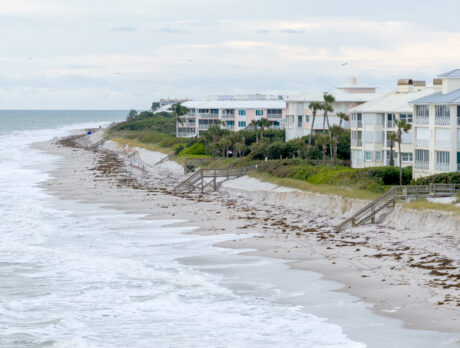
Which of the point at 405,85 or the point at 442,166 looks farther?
the point at 405,85

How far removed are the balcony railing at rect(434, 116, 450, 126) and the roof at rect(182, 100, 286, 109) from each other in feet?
230

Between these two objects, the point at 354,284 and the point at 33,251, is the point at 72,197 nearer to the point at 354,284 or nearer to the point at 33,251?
the point at 33,251

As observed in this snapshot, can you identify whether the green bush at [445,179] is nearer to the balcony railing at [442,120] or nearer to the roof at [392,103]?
the balcony railing at [442,120]

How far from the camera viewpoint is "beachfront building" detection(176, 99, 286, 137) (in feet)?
405

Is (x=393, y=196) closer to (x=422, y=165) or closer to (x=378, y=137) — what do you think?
(x=422, y=165)

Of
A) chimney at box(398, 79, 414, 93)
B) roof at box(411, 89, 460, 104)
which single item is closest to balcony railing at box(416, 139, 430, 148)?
roof at box(411, 89, 460, 104)

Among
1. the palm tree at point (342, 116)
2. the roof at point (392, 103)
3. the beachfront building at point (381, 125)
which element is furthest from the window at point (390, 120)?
the palm tree at point (342, 116)

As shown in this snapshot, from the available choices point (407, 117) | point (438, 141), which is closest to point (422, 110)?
point (438, 141)

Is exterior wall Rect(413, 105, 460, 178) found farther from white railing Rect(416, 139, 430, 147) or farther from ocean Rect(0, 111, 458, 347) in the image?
ocean Rect(0, 111, 458, 347)

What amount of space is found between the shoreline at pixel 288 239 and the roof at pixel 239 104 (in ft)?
177

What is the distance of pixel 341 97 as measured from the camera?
3477 inches

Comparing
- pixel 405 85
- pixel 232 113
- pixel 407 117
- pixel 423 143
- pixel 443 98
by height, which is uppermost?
pixel 405 85

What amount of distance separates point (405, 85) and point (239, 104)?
57.4 m

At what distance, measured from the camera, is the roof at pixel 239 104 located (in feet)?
407
